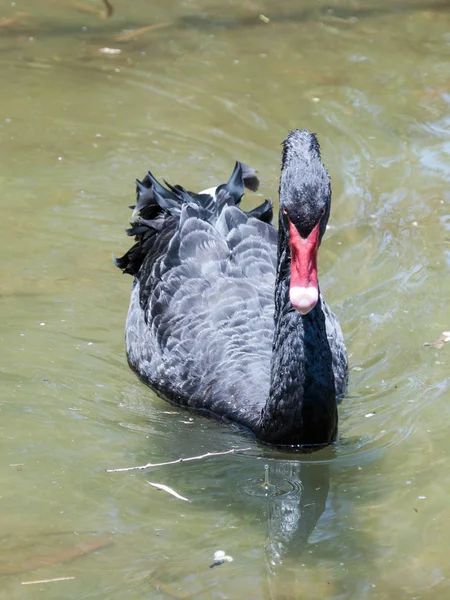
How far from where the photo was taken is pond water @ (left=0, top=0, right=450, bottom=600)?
5234 millimetres

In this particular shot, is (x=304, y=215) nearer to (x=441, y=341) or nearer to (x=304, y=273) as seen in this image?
(x=304, y=273)

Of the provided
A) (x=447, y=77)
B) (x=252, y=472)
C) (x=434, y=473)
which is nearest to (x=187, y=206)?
(x=252, y=472)

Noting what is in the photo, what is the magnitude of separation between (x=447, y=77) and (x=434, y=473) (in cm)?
634

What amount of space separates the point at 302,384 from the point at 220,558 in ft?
3.90

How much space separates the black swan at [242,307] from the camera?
18.1ft

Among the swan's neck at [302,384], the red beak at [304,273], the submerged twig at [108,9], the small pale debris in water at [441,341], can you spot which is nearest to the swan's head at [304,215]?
the red beak at [304,273]

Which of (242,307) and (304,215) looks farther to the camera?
(242,307)

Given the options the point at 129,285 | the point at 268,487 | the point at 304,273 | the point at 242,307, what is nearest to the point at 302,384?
the point at 268,487

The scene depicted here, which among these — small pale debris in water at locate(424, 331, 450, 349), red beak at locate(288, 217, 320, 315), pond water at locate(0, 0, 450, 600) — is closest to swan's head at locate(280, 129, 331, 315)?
red beak at locate(288, 217, 320, 315)

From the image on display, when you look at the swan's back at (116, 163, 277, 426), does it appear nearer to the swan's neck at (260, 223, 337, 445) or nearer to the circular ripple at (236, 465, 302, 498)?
the swan's neck at (260, 223, 337, 445)

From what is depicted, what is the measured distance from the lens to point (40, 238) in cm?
867

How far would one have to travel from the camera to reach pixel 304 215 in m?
5.36

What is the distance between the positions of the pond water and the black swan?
21 centimetres

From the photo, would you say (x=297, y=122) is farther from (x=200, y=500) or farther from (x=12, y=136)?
(x=200, y=500)
